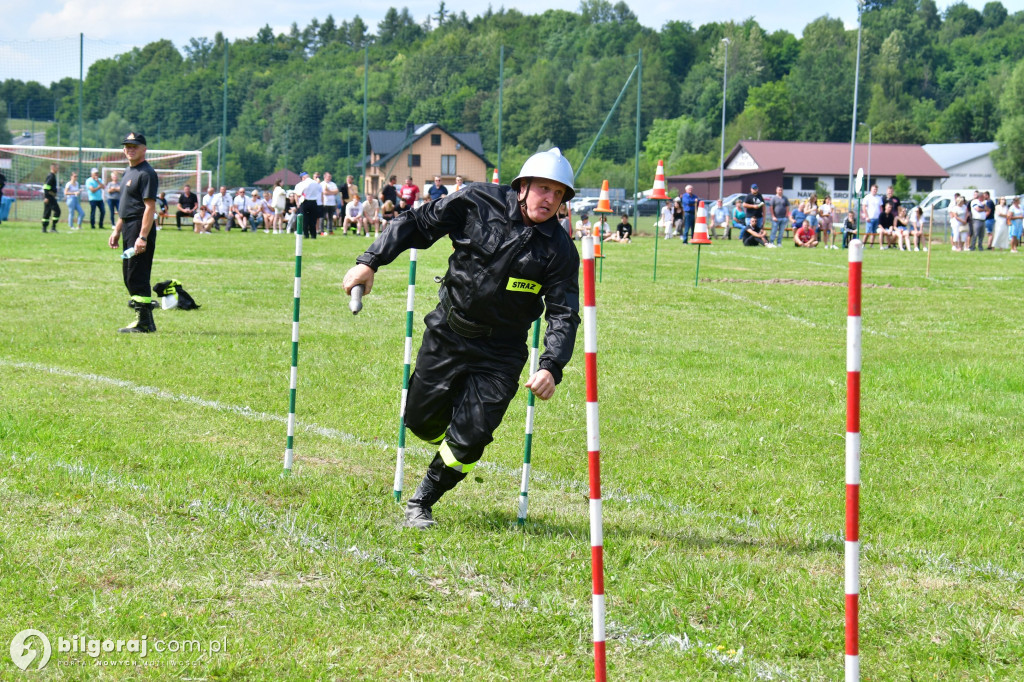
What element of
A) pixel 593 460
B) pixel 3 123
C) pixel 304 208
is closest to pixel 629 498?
pixel 593 460

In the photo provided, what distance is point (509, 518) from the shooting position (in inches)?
228

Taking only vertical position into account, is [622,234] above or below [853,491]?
above

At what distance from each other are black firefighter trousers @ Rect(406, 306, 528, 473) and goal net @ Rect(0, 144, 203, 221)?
35202mm

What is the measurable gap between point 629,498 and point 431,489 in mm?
1254

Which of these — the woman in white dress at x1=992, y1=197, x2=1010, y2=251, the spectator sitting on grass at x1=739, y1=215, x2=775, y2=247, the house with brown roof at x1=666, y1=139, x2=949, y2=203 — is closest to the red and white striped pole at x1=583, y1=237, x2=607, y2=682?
the spectator sitting on grass at x1=739, y1=215, x2=775, y2=247

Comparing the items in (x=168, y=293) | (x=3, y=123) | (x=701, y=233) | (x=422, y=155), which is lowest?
(x=168, y=293)

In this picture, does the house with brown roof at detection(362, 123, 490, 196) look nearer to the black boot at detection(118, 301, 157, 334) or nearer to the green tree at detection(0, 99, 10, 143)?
the green tree at detection(0, 99, 10, 143)

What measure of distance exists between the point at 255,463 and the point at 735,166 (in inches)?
3868

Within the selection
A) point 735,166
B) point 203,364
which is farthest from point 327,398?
point 735,166

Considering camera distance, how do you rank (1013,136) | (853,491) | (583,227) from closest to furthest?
(853,491) → (583,227) → (1013,136)

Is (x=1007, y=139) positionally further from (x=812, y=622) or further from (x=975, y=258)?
(x=812, y=622)

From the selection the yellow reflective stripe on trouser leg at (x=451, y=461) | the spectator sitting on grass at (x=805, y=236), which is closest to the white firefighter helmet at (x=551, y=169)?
the yellow reflective stripe on trouser leg at (x=451, y=461)

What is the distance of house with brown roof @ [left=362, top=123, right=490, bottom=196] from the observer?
4397 centimetres

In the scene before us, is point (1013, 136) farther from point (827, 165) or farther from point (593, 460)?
point (593, 460)
